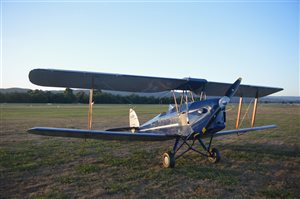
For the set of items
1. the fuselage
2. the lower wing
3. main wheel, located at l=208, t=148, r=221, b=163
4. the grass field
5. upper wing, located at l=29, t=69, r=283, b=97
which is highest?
upper wing, located at l=29, t=69, r=283, b=97

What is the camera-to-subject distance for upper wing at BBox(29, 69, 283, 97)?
642 cm

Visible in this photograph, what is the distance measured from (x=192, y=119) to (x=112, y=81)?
2.60 meters

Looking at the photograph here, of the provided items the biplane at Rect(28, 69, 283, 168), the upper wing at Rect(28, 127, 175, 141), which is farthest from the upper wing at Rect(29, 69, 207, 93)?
the upper wing at Rect(28, 127, 175, 141)

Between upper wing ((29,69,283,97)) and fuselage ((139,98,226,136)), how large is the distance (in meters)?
0.77

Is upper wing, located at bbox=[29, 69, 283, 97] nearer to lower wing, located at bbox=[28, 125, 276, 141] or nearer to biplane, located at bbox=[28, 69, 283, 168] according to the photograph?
biplane, located at bbox=[28, 69, 283, 168]

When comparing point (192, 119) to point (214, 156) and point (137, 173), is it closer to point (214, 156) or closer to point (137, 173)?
point (214, 156)

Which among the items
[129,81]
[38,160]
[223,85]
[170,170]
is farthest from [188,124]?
[38,160]

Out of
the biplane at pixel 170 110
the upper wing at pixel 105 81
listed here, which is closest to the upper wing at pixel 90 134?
the biplane at pixel 170 110

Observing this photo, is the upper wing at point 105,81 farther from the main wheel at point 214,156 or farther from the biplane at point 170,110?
the main wheel at point 214,156

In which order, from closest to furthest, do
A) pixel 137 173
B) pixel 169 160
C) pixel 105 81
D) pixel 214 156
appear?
pixel 137 173, pixel 169 160, pixel 214 156, pixel 105 81

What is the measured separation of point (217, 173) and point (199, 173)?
45cm

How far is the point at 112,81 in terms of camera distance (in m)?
7.45

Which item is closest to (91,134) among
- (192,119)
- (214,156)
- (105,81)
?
(105,81)

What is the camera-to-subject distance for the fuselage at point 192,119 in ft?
20.9
